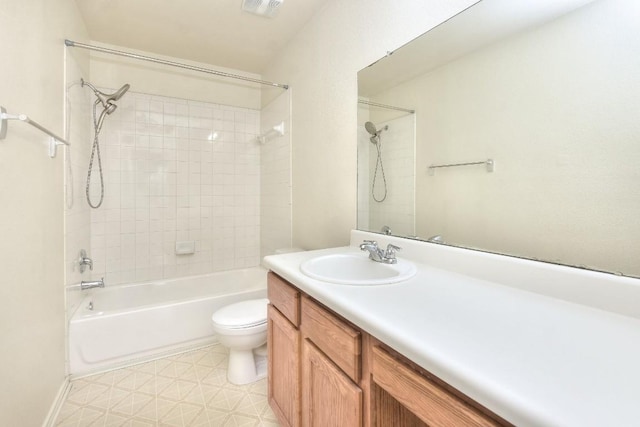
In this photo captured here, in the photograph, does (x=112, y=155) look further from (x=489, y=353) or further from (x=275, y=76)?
(x=489, y=353)

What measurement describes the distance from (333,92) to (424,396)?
1.70 metres

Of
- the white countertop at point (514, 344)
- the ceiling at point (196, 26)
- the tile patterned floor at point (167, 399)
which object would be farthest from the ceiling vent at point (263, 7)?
the tile patterned floor at point (167, 399)

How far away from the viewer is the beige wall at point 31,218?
3.51ft

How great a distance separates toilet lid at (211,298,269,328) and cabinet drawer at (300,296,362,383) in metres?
0.73

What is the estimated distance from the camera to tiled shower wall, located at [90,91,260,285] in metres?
2.49

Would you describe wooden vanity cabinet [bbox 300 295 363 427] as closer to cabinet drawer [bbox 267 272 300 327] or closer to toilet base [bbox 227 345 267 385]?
cabinet drawer [bbox 267 272 300 327]

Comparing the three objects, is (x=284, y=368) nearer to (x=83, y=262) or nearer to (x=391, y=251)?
(x=391, y=251)

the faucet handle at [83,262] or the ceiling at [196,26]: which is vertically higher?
the ceiling at [196,26]

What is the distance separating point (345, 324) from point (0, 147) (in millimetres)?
1359

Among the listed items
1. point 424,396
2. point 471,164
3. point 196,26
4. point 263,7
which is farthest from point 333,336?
point 196,26

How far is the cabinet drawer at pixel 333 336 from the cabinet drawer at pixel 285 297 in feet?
0.13

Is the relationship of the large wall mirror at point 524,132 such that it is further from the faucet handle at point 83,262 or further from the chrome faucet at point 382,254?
the faucet handle at point 83,262

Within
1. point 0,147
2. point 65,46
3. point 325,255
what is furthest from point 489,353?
point 65,46

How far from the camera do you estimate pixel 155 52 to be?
8.38 feet
